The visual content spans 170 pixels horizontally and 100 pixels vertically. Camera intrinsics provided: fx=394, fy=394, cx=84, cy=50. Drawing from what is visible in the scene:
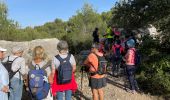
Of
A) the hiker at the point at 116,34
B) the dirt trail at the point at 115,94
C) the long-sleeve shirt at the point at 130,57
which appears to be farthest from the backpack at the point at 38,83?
the hiker at the point at 116,34

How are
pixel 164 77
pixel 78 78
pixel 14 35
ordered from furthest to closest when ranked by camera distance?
pixel 14 35 < pixel 78 78 < pixel 164 77

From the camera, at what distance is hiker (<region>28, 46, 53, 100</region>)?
770cm

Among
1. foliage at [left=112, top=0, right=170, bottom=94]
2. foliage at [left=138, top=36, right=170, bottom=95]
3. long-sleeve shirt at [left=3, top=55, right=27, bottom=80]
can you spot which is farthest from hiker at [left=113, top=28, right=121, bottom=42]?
long-sleeve shirt at [left=3, top=55, right=27, bottom=80]

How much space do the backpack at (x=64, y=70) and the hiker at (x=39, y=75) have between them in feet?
1.35

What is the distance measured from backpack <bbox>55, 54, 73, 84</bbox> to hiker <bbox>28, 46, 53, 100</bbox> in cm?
41

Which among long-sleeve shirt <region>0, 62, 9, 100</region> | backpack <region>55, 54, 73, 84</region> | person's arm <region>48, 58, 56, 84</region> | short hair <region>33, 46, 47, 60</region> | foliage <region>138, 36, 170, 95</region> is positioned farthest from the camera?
foliage <region>138, 36, 170, 95</region>

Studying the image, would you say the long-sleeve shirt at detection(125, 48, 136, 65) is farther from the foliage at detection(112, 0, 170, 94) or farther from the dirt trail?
the foliage at detection(112, 0, 170, 94)

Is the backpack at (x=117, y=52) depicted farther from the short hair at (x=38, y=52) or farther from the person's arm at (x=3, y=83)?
the person's arm at (x=3, y=83)

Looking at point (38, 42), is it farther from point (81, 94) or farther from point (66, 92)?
point (66, 92)

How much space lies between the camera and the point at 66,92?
8.73 m

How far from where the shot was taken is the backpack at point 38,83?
770cm

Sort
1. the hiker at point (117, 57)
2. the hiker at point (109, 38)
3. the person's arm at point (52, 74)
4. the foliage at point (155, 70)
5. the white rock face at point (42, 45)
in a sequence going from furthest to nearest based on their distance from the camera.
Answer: the hiker at point (109, 38)
the white rock face at point (42, 45)
the hiker at point (117, 57)
the foliage at point (155, 70)
the person's arm at point (52, 74)

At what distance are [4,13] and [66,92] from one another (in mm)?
27989

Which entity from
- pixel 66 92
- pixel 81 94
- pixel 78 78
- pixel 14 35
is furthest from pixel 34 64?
pixel 14 35
